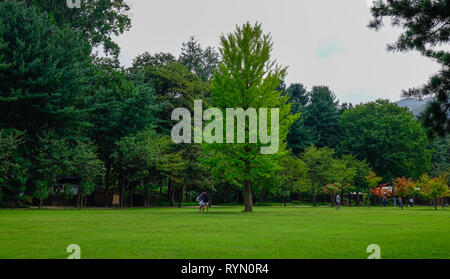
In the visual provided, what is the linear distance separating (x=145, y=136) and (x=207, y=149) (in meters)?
10.4

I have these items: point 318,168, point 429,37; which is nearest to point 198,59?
point 318,168

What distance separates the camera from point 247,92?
3150cm

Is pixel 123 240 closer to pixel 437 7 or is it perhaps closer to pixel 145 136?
pixel 437 7

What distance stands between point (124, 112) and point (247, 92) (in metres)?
16.7

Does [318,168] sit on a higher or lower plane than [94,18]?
lower

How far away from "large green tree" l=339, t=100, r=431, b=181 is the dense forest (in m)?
8.26

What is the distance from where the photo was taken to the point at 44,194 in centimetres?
3269

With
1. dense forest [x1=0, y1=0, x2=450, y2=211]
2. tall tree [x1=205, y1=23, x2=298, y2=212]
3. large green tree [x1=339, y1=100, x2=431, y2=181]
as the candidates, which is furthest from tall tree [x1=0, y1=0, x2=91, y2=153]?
large green tree [x1=339, y1=100, x2=431, y2=181]

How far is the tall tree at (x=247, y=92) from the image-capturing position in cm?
3155

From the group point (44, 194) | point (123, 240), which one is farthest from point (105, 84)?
point (123, 240)

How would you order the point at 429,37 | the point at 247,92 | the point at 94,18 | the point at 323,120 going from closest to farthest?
the point at 429,37 → the point at 247,92 → the point at 94,18 → the point at 323,120

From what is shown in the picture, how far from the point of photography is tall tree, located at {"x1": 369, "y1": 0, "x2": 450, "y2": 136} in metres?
10.7

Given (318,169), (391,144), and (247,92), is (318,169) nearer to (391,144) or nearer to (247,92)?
(391,144)

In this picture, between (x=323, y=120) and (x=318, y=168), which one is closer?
(x=318, y=168)
